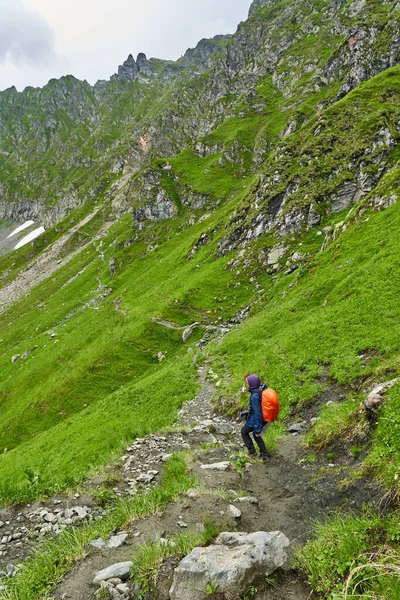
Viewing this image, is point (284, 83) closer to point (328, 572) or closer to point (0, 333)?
point (0, 333)

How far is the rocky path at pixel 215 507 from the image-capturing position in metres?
7.55

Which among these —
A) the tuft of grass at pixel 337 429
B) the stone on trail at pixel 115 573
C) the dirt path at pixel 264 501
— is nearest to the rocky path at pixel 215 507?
the dirt path at pixel 264 501

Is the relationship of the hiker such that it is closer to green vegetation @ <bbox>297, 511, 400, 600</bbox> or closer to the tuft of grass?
the tuft of grass

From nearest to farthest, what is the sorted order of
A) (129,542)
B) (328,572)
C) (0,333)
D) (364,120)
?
(328,572)
(129,542)
(364,120)
(0,333)

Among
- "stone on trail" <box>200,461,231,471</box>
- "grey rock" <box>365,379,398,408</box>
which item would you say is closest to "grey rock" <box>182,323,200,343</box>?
"stone on trail" <box>200,461,231,471</box>

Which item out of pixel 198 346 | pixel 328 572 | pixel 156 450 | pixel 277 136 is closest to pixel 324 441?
pixel 328 572

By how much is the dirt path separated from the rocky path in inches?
0.7

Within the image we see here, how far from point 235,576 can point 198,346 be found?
129 feet

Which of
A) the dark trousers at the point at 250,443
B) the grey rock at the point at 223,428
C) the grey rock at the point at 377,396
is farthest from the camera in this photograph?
the grey rock at the point at 223,428

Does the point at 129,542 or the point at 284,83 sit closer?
the point at 129,542

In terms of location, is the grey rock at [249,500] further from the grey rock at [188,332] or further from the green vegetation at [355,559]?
the grey rock at [188,332]

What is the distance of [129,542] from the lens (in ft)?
27.7

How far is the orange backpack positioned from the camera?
12984 millimetres

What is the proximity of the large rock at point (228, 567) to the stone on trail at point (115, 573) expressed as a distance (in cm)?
122
